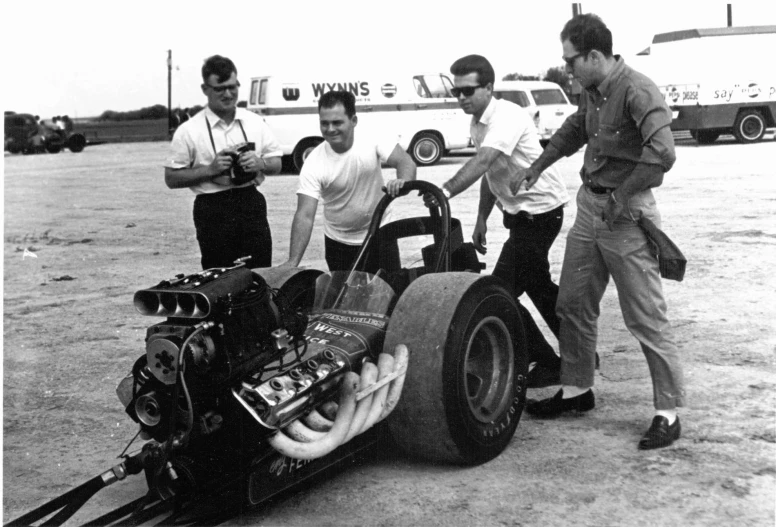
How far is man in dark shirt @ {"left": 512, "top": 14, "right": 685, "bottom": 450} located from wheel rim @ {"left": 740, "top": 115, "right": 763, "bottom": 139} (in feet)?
60.8

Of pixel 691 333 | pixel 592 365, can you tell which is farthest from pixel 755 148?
pixel 592 365

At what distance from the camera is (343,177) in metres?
5.17

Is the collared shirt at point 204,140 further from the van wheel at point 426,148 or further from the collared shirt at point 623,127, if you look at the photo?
the van wheel at point 426,148

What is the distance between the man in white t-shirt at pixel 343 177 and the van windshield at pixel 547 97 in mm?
18824

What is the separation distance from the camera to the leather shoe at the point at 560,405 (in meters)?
4.68

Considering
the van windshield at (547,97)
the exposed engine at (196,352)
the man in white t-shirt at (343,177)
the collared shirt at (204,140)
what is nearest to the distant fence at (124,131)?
the van windshield at (547,97)

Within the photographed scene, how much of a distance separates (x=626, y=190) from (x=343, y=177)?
66.6 inches

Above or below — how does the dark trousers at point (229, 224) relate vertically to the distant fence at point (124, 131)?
below

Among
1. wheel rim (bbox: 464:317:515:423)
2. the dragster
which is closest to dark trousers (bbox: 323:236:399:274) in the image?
the dragster

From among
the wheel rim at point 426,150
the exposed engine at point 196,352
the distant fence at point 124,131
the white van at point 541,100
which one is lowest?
the exposed engine at point 196,352

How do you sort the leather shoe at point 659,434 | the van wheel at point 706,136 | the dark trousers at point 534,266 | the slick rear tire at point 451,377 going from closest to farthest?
1. the slick rear tire at point 451,377
2. the leather shoe at point 659,434
3. the dark trousers at point 534,266
4. the van wheel at point 706,136

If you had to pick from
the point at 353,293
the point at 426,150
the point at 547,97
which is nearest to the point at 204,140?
the point at 353,293

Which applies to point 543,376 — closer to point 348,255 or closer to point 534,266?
point 534,266

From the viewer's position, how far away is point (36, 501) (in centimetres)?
398
